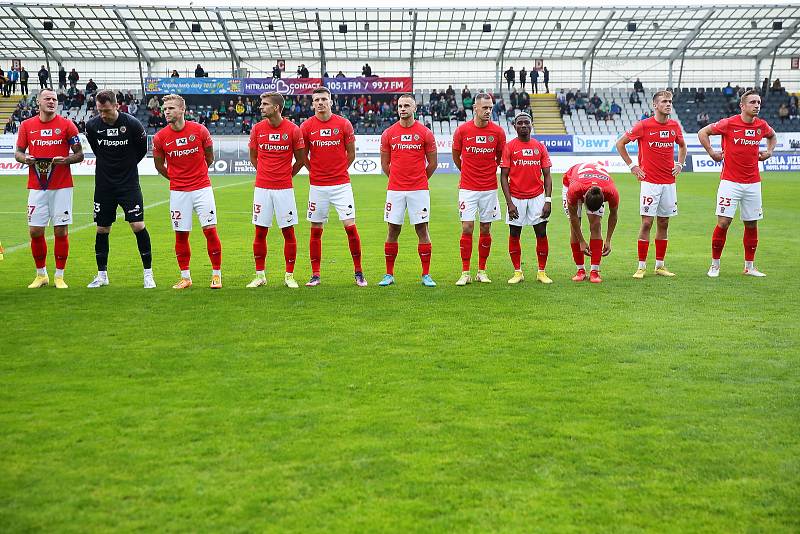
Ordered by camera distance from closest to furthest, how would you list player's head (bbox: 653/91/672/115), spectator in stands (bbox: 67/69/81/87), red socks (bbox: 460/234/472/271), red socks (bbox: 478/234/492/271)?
red socks (bbox: 460/234/472/271)
red socks (bbox: 478/234/492/271)
player's head (bbox: 653/91/672/115)
spectator in stands (bbox: 67/69/81/87)

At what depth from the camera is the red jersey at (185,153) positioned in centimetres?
1020

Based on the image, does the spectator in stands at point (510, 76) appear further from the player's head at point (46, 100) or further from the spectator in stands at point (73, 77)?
the player's head at point (46, 100)

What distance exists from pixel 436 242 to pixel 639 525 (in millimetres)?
11415

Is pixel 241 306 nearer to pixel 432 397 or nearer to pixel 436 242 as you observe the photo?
pixel 432 397

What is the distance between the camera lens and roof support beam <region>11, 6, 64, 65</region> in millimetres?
48844

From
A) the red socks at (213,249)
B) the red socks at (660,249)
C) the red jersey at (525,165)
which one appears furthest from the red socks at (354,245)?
the red socks at (660,249)

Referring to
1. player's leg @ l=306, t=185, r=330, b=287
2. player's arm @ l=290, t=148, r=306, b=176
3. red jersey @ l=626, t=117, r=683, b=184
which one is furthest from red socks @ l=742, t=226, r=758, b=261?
player's arm @ l=290, t=148, r=306, b=176

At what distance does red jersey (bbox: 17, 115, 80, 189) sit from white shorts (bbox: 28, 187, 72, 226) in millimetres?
75

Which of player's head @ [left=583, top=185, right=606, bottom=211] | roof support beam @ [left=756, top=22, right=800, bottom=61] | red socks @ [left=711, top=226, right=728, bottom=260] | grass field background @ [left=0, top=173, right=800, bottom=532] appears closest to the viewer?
grass field background @ [left=0, top=173, right=800, bottom=532]

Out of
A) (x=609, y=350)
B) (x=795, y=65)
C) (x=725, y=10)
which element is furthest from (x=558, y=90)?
(x=609, y=350)

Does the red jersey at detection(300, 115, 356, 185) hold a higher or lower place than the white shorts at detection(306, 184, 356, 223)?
higher

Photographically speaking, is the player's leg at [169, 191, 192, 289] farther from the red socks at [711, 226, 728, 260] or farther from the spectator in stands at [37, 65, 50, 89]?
the spectator in stands at [37, 65, 50, 89]

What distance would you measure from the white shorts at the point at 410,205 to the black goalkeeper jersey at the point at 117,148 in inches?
116

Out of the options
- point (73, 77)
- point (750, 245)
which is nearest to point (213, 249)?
point (750, 245)
